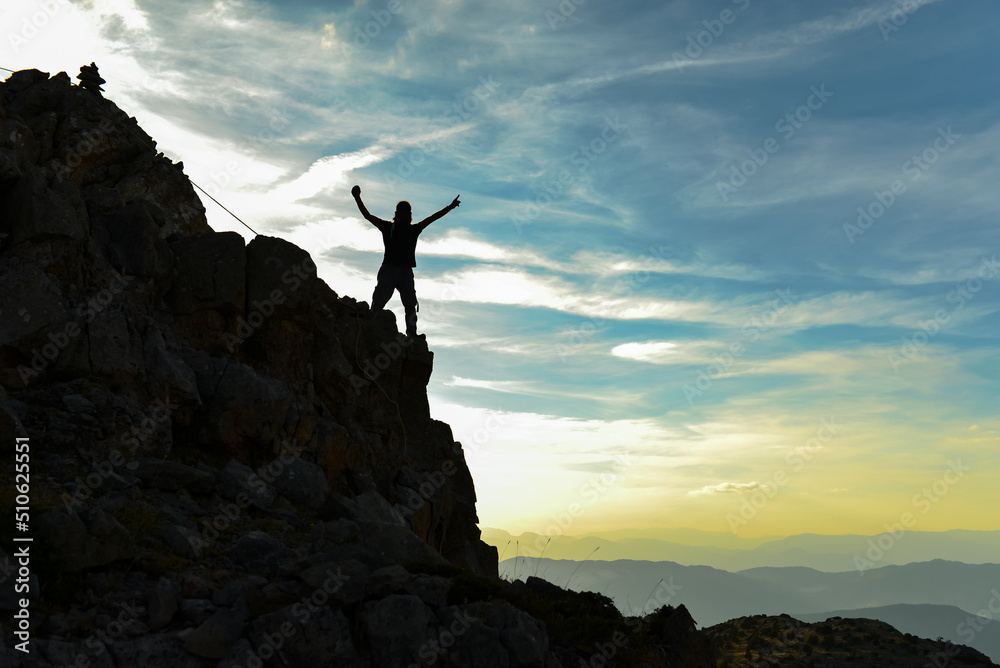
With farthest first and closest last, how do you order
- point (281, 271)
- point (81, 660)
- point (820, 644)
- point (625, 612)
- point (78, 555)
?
point (820, 644)
point (281, 271)
point (625, 612)
point (78, 555)
point (81, 660)

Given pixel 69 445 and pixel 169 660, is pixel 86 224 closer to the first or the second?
pixel 69 445

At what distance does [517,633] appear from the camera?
10.2m

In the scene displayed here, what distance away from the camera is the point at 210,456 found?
50.3ft

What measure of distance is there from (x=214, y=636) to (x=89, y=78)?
59.7ft

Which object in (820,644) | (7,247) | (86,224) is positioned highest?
(86,224)

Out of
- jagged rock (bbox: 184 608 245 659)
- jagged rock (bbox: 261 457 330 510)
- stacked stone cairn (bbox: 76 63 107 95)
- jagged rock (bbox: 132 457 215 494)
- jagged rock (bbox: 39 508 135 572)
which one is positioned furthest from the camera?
stacked stone cairn (bbox: 76 63 107 95)

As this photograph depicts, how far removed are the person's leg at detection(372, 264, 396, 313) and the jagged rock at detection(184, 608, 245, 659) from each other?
42.9ft

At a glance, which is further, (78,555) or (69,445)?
(69,445)

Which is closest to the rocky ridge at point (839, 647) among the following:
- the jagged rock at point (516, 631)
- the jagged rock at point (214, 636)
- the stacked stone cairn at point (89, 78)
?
the jagged rock at point (516, 631)

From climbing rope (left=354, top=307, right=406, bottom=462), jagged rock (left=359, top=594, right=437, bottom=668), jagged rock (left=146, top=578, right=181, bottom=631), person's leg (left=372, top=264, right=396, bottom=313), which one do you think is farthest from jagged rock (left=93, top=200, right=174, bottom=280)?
jagged rock (left=359, top=594, right=437, bottom=668)

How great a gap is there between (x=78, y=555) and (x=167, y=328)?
789cm

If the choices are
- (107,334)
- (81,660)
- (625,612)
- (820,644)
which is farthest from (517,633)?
(820,644)

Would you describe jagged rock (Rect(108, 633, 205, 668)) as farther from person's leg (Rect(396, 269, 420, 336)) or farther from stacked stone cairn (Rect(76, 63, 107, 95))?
stacked stone cairn (Rect(76, 63, 107, 95))

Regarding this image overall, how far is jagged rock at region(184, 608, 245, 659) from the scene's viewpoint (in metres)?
9.09
